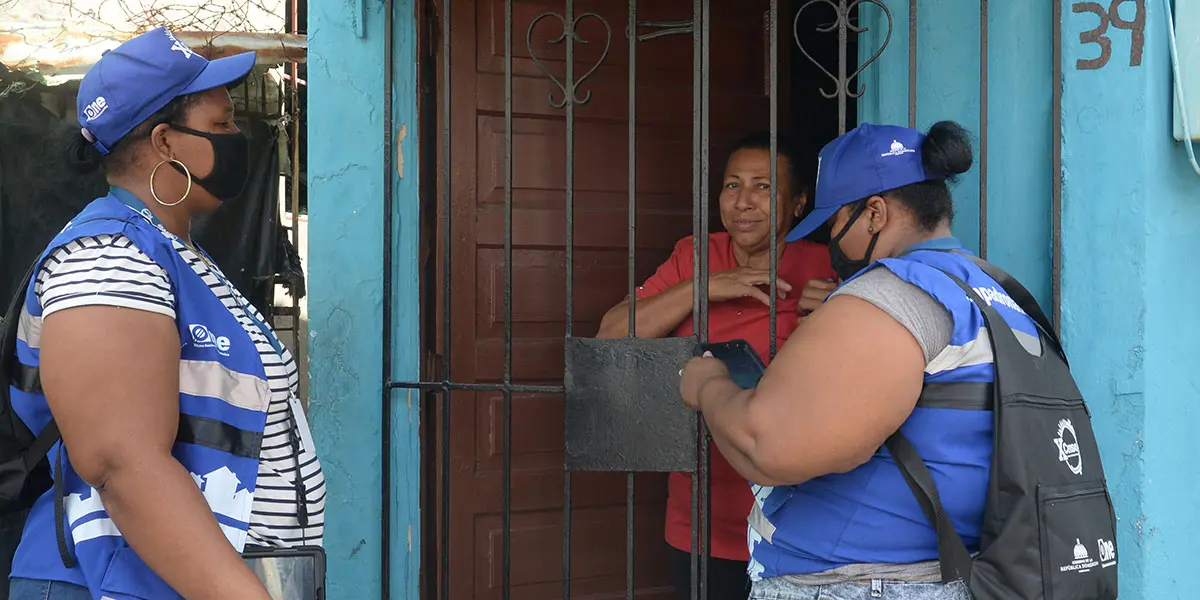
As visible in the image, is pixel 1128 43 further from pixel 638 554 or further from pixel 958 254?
pixel 638 554

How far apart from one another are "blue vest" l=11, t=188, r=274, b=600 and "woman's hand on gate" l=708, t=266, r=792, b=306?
4.52ft

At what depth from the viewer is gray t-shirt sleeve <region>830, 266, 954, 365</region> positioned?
1.51 m

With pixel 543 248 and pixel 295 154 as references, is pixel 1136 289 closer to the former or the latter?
pixel 543 248

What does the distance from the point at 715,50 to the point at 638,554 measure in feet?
5.98

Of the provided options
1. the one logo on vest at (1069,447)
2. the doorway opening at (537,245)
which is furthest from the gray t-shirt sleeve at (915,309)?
the doorway opening at (537,245)

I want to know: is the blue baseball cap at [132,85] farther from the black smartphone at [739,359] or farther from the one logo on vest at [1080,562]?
the one logo on vest at [1080,562]

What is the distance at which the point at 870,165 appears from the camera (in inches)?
70.0

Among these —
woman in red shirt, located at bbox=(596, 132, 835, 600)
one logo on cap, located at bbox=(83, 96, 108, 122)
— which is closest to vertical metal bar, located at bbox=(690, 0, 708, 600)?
woman in red shirt, located at bbox=(596, 132, 835, 600)

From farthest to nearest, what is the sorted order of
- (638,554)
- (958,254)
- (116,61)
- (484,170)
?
(638,554), (484,170), (958,254), (116,61)

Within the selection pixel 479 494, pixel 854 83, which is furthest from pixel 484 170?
pixel 854 83

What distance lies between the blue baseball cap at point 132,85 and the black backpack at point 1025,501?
4.40ft

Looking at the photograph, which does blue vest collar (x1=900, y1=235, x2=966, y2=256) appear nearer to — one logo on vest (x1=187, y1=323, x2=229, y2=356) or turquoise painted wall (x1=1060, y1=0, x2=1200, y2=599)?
turquoise painted wall (x1=1060, y1=0, x2=1200, y2=599)

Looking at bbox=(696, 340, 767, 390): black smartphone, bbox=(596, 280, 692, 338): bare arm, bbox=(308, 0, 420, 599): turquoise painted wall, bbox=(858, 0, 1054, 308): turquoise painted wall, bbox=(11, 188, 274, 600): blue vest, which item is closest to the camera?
bbox=(11, 188, 274, 600): blue vest

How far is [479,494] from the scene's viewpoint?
10.3ft
